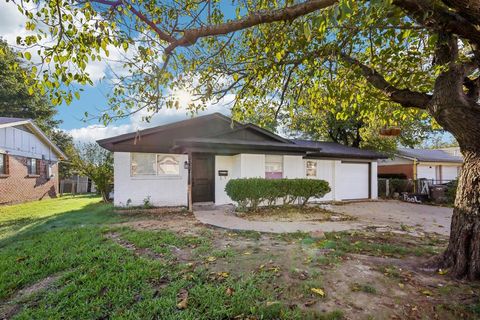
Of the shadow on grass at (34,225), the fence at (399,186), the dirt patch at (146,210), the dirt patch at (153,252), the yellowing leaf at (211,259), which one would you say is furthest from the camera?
the fence at (399,186)

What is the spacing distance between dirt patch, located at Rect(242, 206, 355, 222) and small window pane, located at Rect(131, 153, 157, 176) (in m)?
4.88

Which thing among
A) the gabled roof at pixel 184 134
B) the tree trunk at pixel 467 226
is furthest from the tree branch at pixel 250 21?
the gabled roof at pixel 184 134

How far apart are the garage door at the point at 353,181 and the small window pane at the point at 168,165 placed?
906 centimetres

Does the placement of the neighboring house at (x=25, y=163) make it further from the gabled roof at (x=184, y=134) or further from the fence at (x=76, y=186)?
the gabled roof at (x=184, y=134)

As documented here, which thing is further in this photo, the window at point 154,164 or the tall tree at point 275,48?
the window at point 154,164

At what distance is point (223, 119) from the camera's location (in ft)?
42.1

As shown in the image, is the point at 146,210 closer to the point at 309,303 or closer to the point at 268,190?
the point at 268,190

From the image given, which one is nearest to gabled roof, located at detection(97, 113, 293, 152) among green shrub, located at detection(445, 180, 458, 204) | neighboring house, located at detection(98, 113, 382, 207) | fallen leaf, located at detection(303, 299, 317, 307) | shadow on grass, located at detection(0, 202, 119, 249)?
neighboring house, located at detection(98, 113, 382, 207)

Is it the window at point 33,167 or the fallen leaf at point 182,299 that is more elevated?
the window at point 33,167

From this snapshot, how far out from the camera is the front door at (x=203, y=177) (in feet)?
37.9

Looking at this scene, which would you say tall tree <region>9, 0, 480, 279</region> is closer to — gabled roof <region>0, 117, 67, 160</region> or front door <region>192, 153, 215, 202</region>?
front door <region>192, 153, 215, 202</region>

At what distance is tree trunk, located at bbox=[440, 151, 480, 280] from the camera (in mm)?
3344

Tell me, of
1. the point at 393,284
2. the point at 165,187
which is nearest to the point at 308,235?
the point at 393,284

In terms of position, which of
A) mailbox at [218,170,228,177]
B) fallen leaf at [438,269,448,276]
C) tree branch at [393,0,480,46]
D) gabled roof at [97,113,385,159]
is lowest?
fallen leaf at [438,269,448,276]
